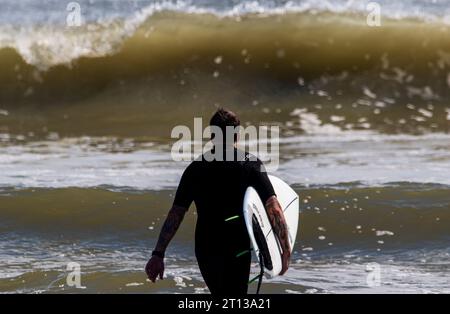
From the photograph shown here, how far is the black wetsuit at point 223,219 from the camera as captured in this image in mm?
4629

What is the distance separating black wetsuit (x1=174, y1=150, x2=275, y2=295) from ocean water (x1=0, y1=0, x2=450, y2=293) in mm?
1740

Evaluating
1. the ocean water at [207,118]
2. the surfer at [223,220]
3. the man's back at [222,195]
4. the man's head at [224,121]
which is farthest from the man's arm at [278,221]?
the ocean water at [207,118]

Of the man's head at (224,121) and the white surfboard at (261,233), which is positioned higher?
the man's head at (224,121)

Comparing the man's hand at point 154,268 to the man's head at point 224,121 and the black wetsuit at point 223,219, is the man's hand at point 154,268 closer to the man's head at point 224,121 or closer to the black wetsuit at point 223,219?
the black wetsuit at point 223,219

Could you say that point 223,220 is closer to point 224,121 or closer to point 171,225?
point 171,225

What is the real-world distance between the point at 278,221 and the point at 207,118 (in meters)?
10.4

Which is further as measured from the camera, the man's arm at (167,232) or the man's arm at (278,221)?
the man's arm at (167,232)

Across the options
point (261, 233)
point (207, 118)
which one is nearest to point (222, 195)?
point (261, 233)

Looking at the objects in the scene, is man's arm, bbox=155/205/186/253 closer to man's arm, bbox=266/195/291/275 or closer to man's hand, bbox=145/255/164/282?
man's hand, bbox=145/255/164/282

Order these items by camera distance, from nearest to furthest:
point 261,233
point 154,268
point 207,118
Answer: point 261,233, point 154,268, point 207,118

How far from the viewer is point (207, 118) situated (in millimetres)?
14930

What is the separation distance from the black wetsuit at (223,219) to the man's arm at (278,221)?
0.46 ft

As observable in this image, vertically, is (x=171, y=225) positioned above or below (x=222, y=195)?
below

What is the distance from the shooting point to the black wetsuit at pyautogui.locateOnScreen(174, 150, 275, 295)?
15.2 feet
